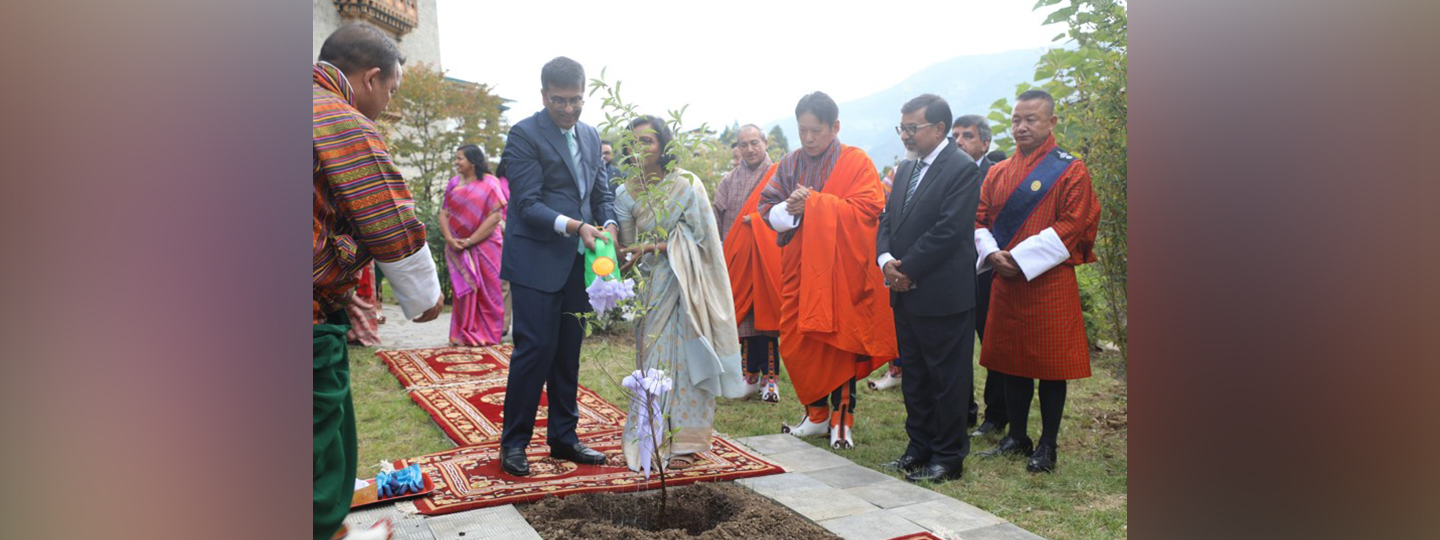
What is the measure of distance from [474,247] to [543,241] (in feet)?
13.9

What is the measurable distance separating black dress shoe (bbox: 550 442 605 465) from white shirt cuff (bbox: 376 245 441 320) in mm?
Answer: 1515

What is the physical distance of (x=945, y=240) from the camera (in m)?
3.79

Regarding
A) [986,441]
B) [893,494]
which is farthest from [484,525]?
[986,441]

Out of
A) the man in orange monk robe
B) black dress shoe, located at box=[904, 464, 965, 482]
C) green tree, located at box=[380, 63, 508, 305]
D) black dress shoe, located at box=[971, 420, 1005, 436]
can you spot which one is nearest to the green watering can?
black dress shoe, located at box=[904, 464, 965, 482]

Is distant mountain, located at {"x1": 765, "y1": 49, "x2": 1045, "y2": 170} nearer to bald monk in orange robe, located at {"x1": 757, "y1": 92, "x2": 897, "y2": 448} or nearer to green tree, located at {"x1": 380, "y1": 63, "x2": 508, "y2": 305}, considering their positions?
green tree, located at {"x1": 380, "y1": 63, "x2": 508, "y2": 305}

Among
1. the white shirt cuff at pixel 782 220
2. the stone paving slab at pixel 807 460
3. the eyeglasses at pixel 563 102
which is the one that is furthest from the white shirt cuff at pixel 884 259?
the eyeglasses at pixel 563 102

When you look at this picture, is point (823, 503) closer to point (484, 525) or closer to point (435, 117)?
point (484, 525)

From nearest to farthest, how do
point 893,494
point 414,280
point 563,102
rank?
point 414,280
point 893,494
point 563,102

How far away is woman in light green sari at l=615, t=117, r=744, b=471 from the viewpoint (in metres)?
3.88
